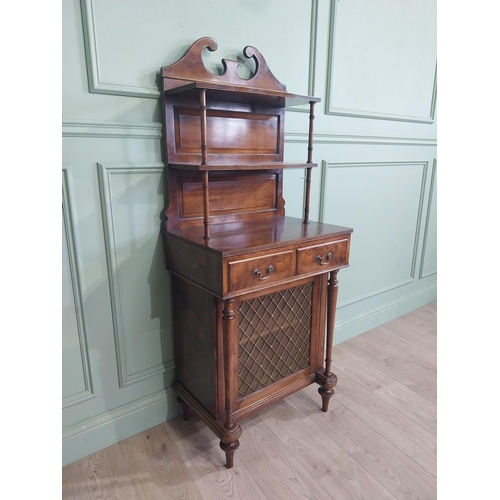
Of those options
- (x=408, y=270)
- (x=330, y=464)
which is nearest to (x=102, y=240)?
(x=330, y=464)

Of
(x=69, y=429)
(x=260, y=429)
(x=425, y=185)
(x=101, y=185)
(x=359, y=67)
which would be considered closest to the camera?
(x=101, y=185)

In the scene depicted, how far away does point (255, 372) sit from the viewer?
1.51 metres

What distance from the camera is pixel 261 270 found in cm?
128

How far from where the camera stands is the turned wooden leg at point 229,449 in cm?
140

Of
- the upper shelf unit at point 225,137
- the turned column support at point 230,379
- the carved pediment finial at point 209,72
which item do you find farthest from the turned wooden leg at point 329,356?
the carved pediment finial at point 209,72

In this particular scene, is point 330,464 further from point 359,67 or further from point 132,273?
point 359,67

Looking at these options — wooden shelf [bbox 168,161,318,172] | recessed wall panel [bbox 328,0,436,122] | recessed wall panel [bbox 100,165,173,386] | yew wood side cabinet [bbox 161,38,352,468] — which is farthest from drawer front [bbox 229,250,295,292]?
recessed wall panel [bbox 328,0,436,122]

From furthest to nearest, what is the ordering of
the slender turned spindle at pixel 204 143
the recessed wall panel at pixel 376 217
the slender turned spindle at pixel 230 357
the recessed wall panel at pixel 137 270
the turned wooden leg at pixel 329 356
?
the recessed wall panel at pixel 376 217 → the turned wooden leg at pixel 329 356 → the recessed wall panel at pixel 137 270 → the slender turned spindle at pixel 230 357 → the slender turned spindle at pixel 204 143

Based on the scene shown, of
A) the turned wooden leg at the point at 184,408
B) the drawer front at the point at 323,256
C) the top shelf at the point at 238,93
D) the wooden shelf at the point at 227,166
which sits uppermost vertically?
the top shelf at the point at 238,93

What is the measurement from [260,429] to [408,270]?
1.64 meters

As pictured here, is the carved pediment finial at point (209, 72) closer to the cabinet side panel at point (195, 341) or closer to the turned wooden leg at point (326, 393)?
the cabinet side panel at point (195, 341)

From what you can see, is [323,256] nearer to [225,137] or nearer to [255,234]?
[255,234]

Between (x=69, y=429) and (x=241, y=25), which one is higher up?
(x=241, y=25)

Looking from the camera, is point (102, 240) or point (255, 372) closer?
point (102, 240)
